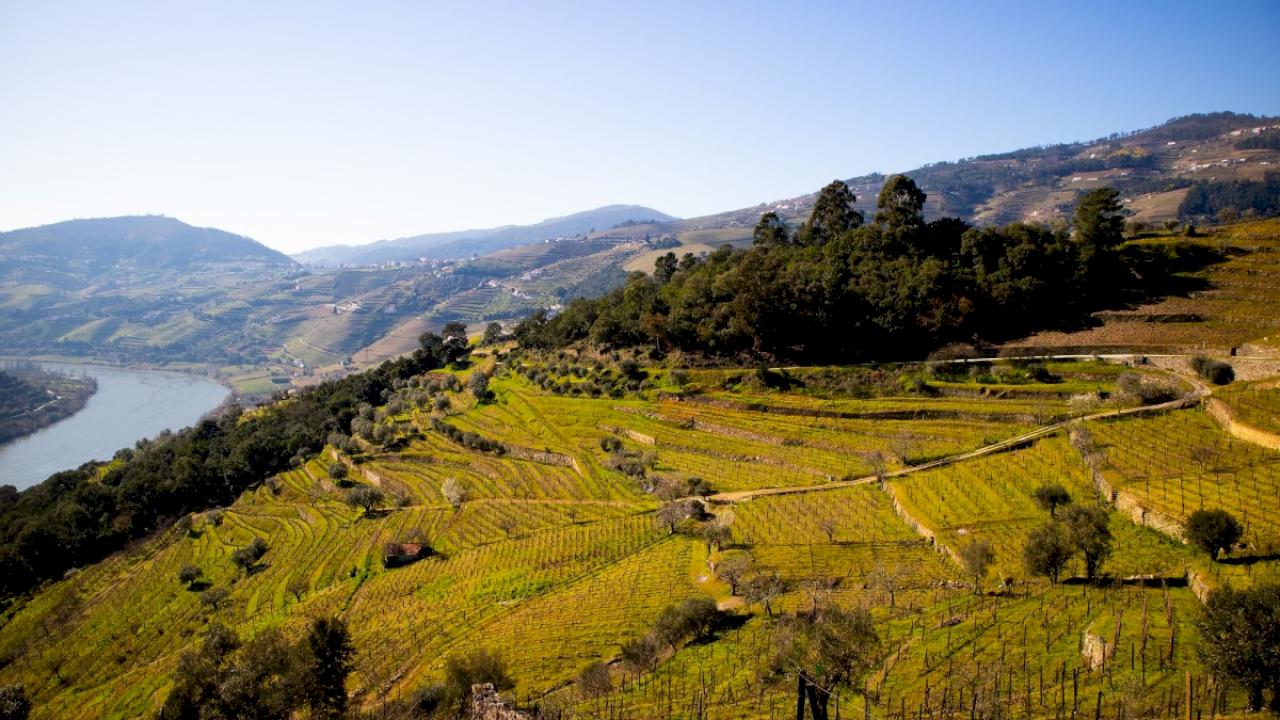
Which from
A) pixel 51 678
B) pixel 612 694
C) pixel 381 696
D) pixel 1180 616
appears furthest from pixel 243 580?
pixel 1180 616

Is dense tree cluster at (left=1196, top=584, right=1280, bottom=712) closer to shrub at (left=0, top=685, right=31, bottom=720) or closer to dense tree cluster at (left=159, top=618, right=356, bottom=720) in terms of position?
dense tree cluster at (left=159, top=618, right=356, bottom=720)

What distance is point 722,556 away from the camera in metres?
42.7

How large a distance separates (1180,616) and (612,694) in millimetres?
24200

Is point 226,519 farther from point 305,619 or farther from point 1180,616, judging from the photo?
point 1180,616

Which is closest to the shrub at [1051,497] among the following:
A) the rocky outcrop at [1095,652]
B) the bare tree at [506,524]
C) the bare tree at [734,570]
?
the rocky outcrop at [1095,652]

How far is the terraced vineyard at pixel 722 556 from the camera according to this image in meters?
26.0

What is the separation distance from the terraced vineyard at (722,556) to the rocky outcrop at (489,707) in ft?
13.1

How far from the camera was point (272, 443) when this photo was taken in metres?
102

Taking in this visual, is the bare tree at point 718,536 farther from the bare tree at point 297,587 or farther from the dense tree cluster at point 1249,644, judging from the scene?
the bare tree at point 297,587

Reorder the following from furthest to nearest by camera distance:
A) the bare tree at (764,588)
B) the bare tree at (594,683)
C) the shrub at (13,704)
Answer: the shrub at (13,704), the bare tree at (764,588), the bare tree at (594,683)

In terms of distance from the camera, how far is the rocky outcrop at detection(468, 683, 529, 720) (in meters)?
23.5

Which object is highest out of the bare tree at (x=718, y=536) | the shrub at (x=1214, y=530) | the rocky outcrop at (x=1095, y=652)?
the shrub at (x=1214, y=530)

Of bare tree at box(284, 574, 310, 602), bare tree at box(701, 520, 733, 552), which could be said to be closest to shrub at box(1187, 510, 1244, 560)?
bare tree at box(701, 520, 733, 552)

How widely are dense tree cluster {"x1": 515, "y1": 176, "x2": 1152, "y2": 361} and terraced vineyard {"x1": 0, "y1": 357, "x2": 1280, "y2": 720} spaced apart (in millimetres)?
7691
